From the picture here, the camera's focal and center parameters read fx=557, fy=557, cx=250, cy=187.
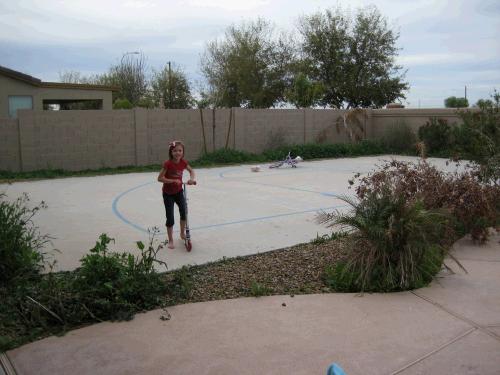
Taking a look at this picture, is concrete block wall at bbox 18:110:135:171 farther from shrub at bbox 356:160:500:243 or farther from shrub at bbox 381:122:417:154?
shrub at bbox 356:160:500:243

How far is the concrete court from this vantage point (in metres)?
6.95

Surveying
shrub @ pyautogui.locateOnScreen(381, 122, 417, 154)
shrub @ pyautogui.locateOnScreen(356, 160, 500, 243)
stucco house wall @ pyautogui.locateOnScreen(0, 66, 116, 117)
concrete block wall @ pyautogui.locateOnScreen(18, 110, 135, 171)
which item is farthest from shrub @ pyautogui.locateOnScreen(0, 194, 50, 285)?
shrub @ pyautogui.locateOnScreen(381, 122, 417, 154)

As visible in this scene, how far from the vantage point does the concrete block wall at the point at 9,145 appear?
14.9 metres

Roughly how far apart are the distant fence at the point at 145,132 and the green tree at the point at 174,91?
49.4 ft

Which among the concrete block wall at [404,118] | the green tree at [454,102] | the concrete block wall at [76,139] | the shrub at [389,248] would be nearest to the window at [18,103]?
the concrete block wall at [76,139]

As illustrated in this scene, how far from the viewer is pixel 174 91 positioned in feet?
120

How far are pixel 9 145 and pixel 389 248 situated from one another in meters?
12.7

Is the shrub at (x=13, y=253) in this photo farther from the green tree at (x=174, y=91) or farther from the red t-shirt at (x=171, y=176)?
the green tree at (x=174, y=91)

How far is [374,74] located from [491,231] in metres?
24.8

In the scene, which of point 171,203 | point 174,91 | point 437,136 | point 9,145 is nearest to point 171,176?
point 171,203

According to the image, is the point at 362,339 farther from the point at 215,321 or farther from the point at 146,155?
the point at 146,155

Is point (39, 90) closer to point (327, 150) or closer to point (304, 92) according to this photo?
point (304, 92)

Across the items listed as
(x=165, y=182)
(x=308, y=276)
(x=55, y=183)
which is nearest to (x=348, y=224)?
(x=308, y=276)

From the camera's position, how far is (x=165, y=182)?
22.0 ft
